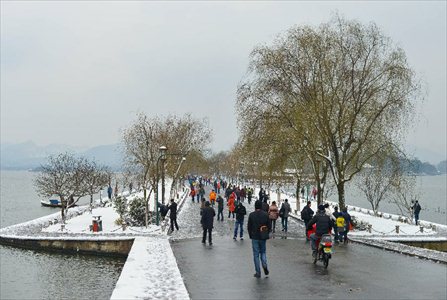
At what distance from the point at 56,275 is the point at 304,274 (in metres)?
12.7

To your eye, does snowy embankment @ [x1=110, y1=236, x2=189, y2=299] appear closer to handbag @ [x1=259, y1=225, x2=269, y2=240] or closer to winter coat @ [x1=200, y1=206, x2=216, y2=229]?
winter coat @ [x1=200, y1=206, x2=216, y2=229]

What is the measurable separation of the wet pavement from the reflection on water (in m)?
3.36

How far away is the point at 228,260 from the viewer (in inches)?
662

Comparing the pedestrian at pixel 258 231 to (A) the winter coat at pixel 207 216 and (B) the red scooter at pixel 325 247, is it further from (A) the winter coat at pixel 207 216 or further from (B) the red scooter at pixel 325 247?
(A) the winter coat at pixel 207 216

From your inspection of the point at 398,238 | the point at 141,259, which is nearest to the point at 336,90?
the point at 398,238

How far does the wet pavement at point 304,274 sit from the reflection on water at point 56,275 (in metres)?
3.36

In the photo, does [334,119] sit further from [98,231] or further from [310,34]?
[98,231]

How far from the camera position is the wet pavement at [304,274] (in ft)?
38.3

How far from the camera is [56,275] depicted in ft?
73.5

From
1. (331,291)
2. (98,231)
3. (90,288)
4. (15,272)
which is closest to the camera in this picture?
(331,291)

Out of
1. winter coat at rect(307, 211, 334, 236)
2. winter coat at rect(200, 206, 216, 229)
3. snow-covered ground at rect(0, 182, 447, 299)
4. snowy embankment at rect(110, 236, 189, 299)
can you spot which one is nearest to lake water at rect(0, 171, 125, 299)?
snow-covered ground at rect(0, 182, 447, 299)

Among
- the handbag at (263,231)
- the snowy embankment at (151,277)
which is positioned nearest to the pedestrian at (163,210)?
the snowy embankment at (151,277)

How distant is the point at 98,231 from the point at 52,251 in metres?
3.08

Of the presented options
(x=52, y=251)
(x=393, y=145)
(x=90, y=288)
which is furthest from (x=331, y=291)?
(x=393, y=145)
